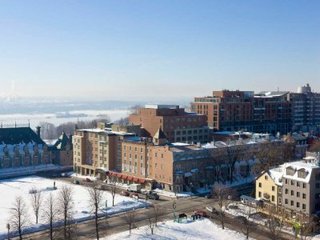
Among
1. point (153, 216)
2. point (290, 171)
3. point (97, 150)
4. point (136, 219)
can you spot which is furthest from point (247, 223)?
point (97, 150)

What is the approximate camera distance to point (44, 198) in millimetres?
79562

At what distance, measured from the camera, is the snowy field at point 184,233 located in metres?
58.0

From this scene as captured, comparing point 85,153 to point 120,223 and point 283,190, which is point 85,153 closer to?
point 120,223

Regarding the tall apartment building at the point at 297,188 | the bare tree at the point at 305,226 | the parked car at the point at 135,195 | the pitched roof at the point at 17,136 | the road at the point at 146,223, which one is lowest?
the road at the point at 146,223

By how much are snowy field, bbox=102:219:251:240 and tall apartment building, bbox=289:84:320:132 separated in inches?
4162

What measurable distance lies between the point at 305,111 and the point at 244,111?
36.1 m

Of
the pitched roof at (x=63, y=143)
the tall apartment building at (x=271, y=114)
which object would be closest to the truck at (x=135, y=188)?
the pitched roof at (x=63, y=143)

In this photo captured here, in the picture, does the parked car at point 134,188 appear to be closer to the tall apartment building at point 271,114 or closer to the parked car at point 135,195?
the parked car at point 135,195

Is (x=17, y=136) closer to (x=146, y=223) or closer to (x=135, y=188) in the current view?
(x=135, y=188)

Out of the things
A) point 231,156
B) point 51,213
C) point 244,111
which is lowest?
point 51,213

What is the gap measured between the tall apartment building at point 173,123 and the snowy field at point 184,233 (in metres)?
52.9

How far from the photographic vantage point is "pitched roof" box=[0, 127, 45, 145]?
113 m

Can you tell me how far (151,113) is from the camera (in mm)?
118625

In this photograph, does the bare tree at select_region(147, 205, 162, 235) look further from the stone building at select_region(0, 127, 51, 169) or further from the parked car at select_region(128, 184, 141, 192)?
the stone building at select_region(0, 127, 51, 169)
